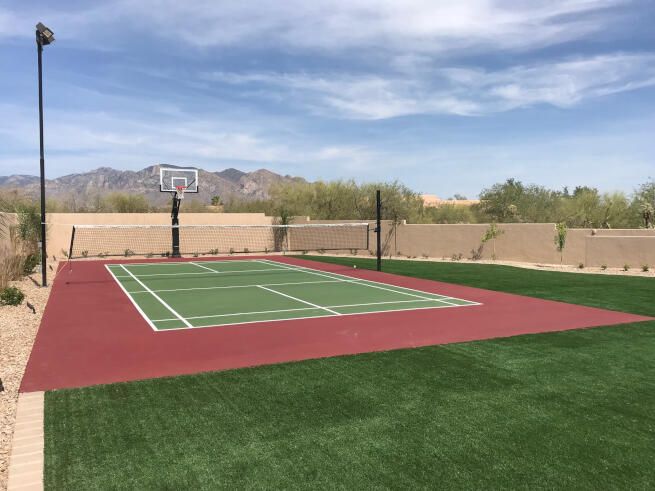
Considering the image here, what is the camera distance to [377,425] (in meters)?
5.96

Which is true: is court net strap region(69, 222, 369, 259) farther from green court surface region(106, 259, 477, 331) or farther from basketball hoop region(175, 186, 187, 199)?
green court surface region(106, 259, 477, 331)

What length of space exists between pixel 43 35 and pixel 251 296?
1060cm

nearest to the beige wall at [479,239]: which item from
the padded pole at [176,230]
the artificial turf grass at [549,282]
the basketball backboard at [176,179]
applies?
the padded pole at [176,230]

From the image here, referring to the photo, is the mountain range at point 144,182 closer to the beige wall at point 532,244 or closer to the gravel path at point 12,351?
the beige wall at point 532,244

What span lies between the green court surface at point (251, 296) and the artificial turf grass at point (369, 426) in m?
4.59

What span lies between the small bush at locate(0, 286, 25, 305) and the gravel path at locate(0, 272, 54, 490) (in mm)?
211

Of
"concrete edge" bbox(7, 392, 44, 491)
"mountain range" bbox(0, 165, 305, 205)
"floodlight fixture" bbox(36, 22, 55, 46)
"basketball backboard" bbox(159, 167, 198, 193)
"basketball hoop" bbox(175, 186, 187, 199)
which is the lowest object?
"concrete edge" bbox(7, 392, 44, 491)

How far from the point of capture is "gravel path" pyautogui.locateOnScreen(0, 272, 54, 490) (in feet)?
18.9

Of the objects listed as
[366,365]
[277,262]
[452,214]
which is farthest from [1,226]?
[452,214]

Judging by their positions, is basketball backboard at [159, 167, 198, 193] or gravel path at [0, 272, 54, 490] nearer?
gravel path at [0, 272, 54, 490]

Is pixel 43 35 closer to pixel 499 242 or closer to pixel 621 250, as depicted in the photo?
pixel 499 242

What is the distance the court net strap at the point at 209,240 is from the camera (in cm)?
3197

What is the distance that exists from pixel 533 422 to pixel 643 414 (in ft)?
4.67

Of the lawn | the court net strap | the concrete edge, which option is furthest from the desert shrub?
the concrete edge
